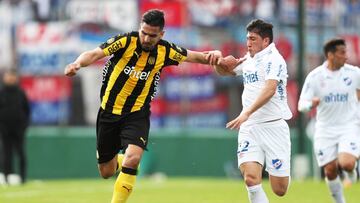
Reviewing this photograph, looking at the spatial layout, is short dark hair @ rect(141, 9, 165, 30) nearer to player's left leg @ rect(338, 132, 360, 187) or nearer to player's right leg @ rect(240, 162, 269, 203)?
player's right leg @ rect(240, 162, 269, 203)

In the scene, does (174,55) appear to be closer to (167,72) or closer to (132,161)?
(132,161)

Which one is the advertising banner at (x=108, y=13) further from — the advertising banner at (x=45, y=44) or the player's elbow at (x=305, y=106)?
the player's elbow at (x=305, y=106)

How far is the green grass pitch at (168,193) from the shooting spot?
53.3 ft

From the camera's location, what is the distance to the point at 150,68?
39.6ft

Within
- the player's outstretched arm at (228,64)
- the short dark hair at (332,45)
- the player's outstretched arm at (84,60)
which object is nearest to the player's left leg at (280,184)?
the player's outstretched arm at (228,64)

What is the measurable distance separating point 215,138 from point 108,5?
13.5 feet

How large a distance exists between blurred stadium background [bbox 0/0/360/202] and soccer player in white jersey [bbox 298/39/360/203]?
10029 mm

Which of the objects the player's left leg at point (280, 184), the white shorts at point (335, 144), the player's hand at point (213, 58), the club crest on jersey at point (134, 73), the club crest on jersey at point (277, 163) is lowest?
the white shorts at point (335, 144)

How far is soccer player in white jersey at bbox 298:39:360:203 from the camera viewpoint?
14000 mm

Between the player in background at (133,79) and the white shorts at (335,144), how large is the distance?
267cm

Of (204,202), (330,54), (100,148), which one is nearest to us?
(100,148)

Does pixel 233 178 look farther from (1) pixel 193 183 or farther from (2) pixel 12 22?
(2) pixel 12 22

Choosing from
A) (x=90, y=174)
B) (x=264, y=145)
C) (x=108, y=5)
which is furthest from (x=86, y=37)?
(x=264, y=145)

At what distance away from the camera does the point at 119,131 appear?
12445 mm
